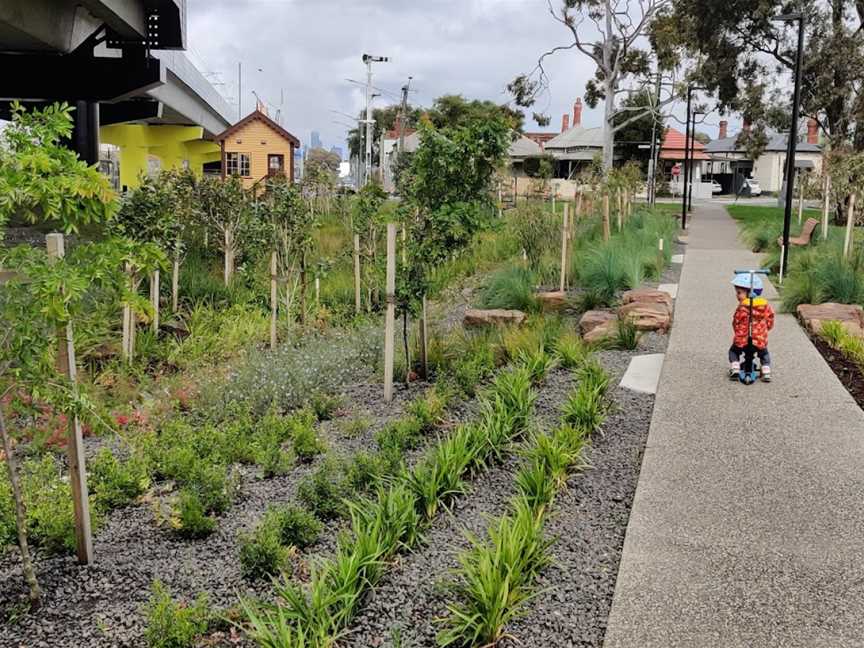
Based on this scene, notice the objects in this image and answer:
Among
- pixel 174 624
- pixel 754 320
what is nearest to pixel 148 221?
pixel 754 320

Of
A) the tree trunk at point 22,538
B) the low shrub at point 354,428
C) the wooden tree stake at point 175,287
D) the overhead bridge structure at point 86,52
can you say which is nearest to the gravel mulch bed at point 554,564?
the low shrub at point 354,428

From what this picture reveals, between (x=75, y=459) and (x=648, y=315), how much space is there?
7.65m

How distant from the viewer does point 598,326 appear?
9.98 m

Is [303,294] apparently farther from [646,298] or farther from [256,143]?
[256,143]

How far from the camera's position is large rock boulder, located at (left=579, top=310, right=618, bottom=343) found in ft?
31.4

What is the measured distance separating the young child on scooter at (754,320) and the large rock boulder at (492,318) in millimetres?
2811

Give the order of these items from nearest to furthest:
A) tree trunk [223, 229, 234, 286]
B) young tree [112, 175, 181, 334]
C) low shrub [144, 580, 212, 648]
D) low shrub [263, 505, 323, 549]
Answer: low shrub [144, 580, 212, 648], low shrub [263, 505, 323, 549], young tree [112, 175, 181, 334], tree trunk [223, 229, 234, 286]

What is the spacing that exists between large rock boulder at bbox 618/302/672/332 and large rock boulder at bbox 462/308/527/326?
1.21 metres

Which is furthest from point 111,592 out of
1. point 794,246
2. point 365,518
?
point 794,246

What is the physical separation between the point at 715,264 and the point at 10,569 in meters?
16.2

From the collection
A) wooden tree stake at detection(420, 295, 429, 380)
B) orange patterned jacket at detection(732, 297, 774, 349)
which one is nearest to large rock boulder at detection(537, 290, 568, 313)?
wooden tree stake at detection(420, 295, 429, 380)

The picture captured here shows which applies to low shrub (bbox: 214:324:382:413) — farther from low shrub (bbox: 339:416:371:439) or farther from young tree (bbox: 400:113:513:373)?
young tree (bbox: 400:113:513:373)

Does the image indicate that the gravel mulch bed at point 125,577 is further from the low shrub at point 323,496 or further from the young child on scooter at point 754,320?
the young child on scooter at point 754,320

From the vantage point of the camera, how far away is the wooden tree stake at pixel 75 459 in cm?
408
